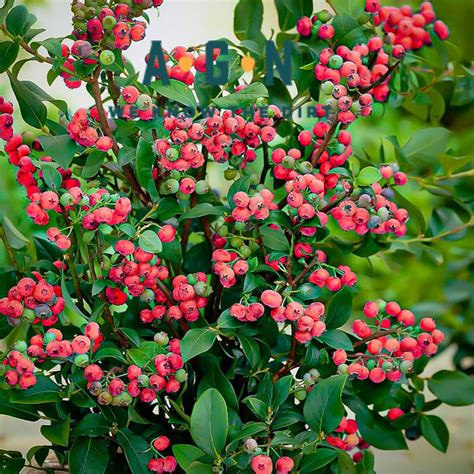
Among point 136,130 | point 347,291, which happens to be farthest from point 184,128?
point 347,291

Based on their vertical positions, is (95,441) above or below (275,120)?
below

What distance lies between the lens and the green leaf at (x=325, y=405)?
501mm

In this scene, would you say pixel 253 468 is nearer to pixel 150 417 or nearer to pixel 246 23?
pixel 150 417

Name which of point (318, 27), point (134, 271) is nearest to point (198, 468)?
point (134, 271)

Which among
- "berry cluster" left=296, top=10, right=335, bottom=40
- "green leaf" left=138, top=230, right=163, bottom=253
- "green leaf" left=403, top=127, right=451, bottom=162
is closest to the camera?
"green leaf" left=138, top=230, right=163, bottom=253

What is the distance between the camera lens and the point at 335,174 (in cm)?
56

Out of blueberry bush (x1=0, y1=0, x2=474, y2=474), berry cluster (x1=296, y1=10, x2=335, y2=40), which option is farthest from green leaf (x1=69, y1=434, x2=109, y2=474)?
berry cluster (x1=296, y1=10, x2=335, y2=40)

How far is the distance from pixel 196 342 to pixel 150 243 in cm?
7

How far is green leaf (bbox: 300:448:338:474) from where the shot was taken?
19.4 inches

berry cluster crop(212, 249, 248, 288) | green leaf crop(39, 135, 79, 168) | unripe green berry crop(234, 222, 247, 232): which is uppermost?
green leaf crop(39, 135, 79, 168)

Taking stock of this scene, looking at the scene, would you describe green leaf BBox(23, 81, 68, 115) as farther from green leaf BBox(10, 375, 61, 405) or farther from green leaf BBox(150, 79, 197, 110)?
green leaf BBox(10, 375, 61, 405)

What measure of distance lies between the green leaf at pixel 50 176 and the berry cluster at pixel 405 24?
0.29 m

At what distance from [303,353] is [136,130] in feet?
0.64

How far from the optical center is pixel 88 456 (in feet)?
1.75
